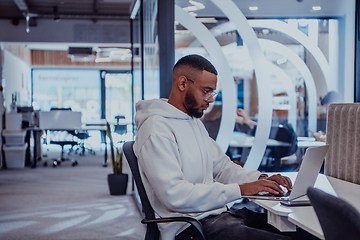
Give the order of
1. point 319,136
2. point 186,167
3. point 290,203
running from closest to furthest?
point 290,203, point 186,167, point 319,136

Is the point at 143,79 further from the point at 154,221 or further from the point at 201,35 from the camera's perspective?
the point at 154,221

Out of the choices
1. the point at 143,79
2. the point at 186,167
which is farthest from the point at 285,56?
the point at 186,167

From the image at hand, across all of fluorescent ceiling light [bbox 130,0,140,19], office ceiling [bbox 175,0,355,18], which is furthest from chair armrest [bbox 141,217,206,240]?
fluorescent ceiling light [bbox 130,0,140,19]

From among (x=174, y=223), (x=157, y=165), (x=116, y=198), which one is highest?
(x=157, y=165)

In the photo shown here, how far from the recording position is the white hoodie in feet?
4.72

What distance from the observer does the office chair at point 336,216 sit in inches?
25.0

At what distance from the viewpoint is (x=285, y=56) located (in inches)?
166

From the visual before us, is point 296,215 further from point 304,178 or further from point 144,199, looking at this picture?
point 144,199

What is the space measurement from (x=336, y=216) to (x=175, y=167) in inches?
33.8

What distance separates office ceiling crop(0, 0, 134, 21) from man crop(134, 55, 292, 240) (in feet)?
21.1

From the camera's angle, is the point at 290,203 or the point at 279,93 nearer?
the point at 290,203

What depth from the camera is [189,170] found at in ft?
5.29

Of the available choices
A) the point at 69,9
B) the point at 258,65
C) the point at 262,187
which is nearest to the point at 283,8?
the point at 258,65

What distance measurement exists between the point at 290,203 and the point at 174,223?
486 millimetres
